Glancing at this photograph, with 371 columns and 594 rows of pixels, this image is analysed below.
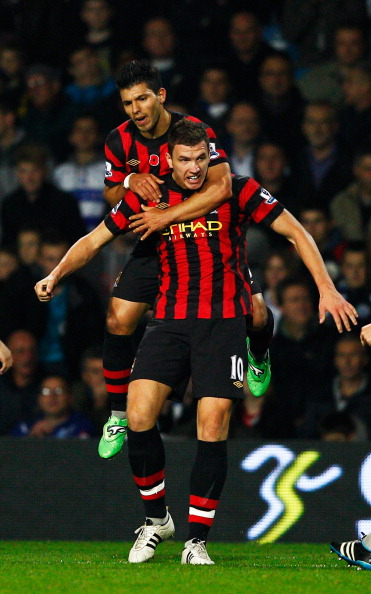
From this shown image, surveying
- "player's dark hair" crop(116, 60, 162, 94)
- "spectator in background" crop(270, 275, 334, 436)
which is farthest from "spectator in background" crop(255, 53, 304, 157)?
"player's dark hair" crop(116, 60, 162, 94)

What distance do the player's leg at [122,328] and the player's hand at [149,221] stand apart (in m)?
0.46

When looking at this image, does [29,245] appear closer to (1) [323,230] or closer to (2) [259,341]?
(1) [323,230]

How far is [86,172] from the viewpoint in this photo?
11.2m

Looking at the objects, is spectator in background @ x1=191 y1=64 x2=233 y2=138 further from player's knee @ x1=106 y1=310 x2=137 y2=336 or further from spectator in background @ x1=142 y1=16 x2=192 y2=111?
player's knee @ x1=106 y1=310 x2=137 y2=336

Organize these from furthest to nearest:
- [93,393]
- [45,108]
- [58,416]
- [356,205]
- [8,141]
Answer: [45,108], [8,141], [356,205], [93,393], [58,416]

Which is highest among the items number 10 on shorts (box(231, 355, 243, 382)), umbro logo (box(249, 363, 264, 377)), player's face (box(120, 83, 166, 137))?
player's face (box(120, 83, 166, 137))

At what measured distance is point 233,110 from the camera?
10.9 meters

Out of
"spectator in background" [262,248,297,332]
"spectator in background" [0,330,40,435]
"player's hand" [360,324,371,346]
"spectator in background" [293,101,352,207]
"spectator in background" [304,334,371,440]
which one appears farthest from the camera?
"spectator in background" [293,101,352,207]

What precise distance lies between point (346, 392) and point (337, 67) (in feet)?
10.8

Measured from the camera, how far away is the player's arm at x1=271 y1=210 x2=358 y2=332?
600 centimetres

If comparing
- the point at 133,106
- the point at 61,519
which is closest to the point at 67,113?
the point at 61,519

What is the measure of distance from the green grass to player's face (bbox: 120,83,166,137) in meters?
2.34

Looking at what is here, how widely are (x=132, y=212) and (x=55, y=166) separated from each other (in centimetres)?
513

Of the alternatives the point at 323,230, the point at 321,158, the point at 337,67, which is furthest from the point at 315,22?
the point at 323,230
